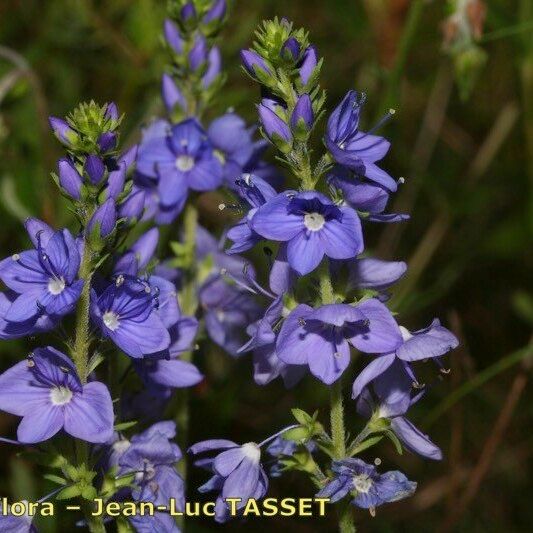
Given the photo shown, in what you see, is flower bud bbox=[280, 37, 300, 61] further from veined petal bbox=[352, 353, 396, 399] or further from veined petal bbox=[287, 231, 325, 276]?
veined petal bbox=[352, 353, 396, 399]

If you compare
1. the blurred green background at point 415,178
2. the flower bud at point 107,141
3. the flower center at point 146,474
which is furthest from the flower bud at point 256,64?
the blurred green background at point 415,178

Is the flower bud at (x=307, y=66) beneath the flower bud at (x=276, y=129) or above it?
above

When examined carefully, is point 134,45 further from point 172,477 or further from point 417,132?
point 172,477

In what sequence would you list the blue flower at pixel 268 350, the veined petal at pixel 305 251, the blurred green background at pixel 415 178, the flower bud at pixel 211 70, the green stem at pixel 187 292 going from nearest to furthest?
1. the veined petal at pixel 305 251
2. the blue flower at pixel 268 350
3. the green stem at pixel 187 292
4. the flower bud at pixel 211 70
5. the blurred green background at pixel 415 178

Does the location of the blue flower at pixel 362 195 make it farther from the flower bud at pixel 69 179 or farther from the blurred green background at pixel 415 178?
the blurred green background at pixel 415 178

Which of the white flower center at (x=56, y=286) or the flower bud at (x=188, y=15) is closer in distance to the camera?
the white flower center at (x=56, y=286)

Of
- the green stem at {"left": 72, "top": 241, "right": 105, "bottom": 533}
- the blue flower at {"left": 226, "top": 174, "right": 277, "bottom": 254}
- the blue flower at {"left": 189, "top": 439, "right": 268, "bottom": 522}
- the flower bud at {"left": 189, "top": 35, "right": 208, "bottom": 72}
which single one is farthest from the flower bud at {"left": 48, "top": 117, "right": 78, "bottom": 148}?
the flower bud at {"left": 189, "top": 35, "right": 208, "bottom": 72}
